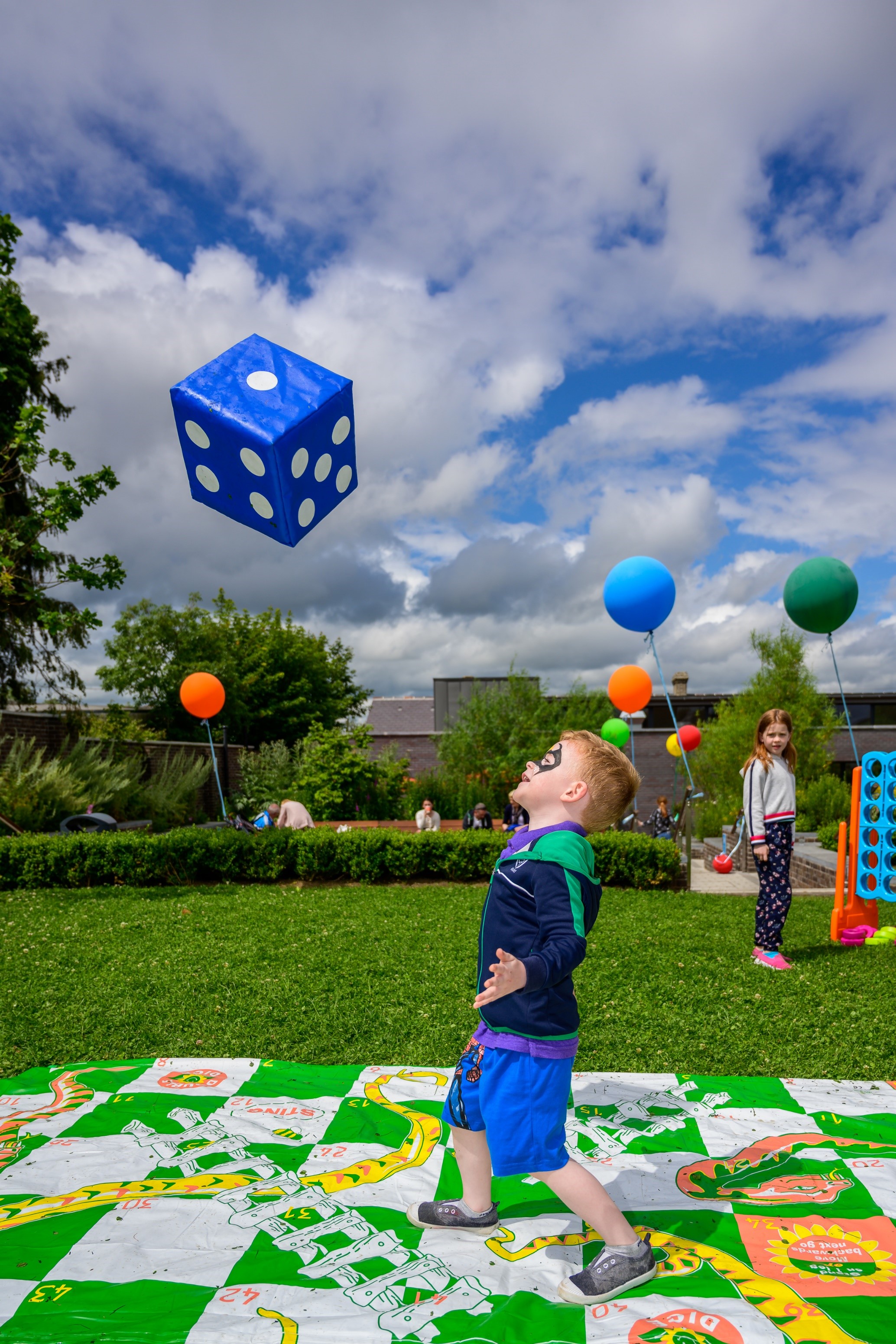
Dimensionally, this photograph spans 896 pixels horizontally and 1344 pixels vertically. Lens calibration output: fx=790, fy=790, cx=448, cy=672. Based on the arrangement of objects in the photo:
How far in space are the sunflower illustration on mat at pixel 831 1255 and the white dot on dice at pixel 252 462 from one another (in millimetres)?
2747

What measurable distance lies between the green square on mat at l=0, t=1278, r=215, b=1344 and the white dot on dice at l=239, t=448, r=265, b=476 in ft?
7.52

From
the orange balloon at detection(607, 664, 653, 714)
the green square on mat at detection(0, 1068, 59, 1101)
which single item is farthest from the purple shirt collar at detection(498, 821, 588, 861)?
the orange balloon at detection(607, 664, 653, 714)

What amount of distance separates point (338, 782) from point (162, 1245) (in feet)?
47.0

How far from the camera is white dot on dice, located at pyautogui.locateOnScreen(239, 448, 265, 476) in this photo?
251 cm

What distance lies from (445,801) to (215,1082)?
47.9 ft

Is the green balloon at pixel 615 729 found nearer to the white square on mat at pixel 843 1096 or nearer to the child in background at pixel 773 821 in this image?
the child in background at pixel 773 821

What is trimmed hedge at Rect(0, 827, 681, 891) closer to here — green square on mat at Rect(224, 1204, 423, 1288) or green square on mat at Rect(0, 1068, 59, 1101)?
green square on mat at Rect(0, 1068, 59, 1101)

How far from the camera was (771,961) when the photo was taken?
17.9 ft

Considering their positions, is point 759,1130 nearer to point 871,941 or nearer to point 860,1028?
point 860,1028

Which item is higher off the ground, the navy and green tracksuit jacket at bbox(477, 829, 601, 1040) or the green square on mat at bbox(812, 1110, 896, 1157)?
the navy and green tracksuit jacket at bbox(477, 829, 601, 1040)

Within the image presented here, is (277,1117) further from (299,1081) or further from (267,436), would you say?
(267,436)

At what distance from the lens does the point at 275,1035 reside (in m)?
4.12

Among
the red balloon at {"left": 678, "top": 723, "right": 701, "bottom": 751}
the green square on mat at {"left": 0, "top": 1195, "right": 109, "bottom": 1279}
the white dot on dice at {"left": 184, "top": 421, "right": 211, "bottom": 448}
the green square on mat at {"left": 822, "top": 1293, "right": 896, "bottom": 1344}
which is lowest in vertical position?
the green square on mat at {"left": 822, "top": 1293, "right": 896, "bottom": 1344}

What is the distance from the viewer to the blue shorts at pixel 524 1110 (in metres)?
2.05
